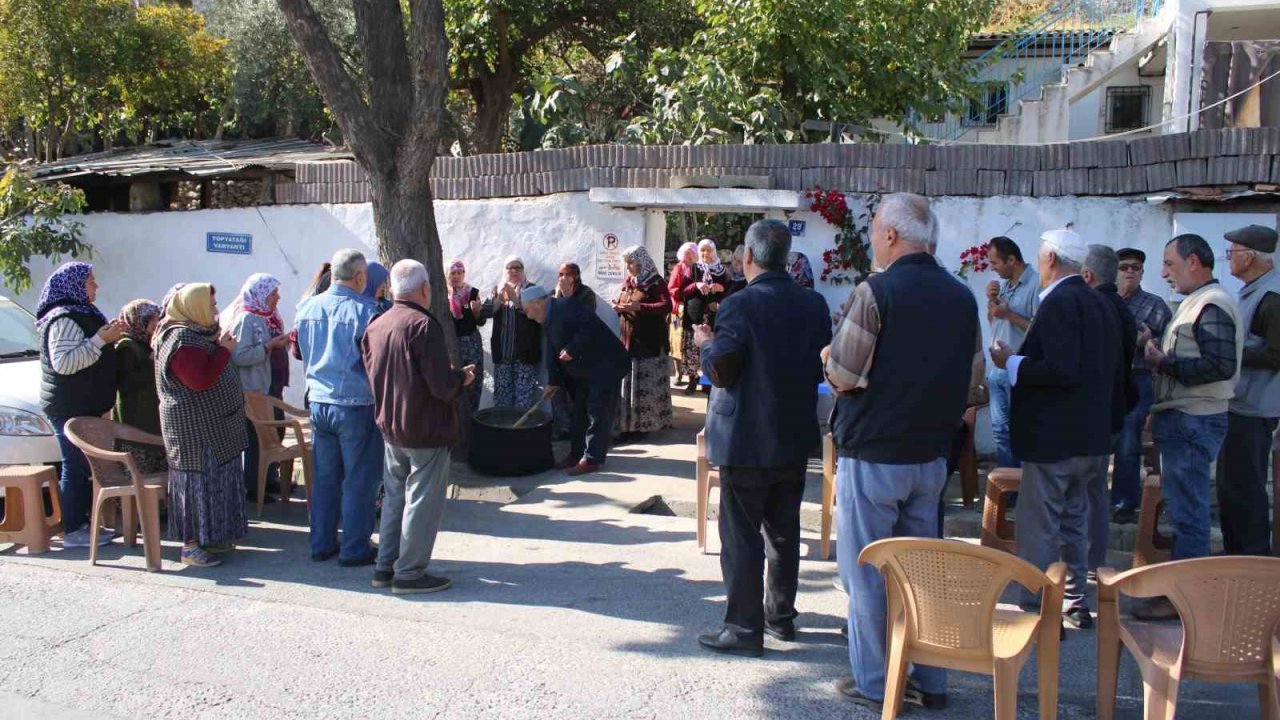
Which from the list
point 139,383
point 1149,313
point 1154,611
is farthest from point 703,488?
point 139,383

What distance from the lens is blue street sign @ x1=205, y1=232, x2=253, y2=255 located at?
11.2 meters

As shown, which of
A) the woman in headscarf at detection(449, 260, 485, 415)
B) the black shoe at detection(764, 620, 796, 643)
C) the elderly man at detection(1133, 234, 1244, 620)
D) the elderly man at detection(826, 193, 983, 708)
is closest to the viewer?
the elderly man at detection(826, 193, 983, 708)

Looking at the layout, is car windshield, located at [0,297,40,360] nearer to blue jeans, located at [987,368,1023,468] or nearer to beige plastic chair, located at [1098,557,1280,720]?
blue jeans, located at [987,368,1023,468]

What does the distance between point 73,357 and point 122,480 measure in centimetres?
80

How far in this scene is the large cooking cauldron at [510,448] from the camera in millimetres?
8398

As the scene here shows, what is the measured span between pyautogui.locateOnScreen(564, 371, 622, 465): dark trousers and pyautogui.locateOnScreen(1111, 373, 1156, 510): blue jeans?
3.79 metres

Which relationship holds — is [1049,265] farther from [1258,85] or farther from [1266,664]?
[1258,85]

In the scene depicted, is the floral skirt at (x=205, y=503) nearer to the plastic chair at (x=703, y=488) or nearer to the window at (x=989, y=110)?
the plastic chair at (x=703, y=488)

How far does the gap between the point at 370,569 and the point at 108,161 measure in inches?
362

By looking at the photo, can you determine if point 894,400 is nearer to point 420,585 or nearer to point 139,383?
point 420,585

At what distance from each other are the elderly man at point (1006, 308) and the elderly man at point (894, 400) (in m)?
2.33

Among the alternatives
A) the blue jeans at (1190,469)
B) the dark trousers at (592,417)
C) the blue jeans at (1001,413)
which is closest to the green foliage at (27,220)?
the dark trousers at (592,417)

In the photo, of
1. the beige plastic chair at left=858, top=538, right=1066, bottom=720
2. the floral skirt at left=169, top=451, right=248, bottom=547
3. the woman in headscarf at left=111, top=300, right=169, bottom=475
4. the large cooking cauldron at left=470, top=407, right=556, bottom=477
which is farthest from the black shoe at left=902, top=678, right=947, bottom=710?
the woman in headscarf at left=111, top=300, right=169, bottom=475

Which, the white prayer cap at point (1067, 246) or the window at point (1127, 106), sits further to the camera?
the window at point (1127, 106)
